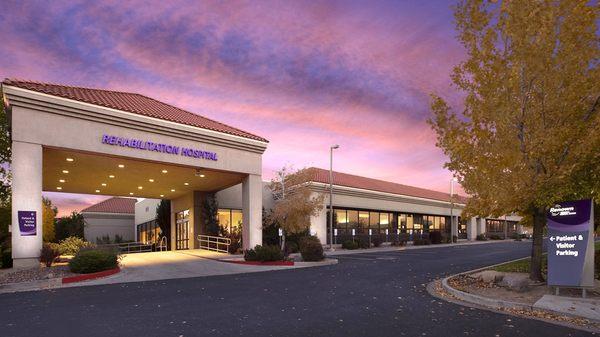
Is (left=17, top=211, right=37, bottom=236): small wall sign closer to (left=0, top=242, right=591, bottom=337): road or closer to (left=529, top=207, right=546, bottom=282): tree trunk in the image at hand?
(left=0, top=242, right=591, bottom=337): road

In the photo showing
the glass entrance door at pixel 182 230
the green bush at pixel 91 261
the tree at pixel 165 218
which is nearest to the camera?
the green bush at pixel 91 261

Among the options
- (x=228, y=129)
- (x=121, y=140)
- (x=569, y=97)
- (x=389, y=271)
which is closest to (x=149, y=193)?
(x=228, y=129)

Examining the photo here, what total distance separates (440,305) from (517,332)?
Result: 275cm

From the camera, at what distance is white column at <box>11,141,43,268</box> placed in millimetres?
15734

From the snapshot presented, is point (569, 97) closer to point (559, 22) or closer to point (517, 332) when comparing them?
point (559, 22)

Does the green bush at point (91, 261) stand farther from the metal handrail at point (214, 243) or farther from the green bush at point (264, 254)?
the metal handrail at point (214, 243)

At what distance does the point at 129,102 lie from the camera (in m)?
22.0

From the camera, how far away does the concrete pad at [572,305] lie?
9.04 meters

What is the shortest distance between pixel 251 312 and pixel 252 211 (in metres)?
15.1

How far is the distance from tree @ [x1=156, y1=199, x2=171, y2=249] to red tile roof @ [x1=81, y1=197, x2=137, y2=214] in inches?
728

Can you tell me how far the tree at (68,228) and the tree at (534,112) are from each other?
38.3 m

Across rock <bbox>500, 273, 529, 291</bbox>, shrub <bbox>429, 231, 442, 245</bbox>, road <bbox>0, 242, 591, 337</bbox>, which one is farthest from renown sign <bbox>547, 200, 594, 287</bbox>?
shrub <bbox>429, 231, 442, 245</bbox>

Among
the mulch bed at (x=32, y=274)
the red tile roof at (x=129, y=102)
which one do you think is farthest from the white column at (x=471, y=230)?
the mulch bed at (x=32, y=274)

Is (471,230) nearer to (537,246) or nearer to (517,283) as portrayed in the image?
(537,246)
